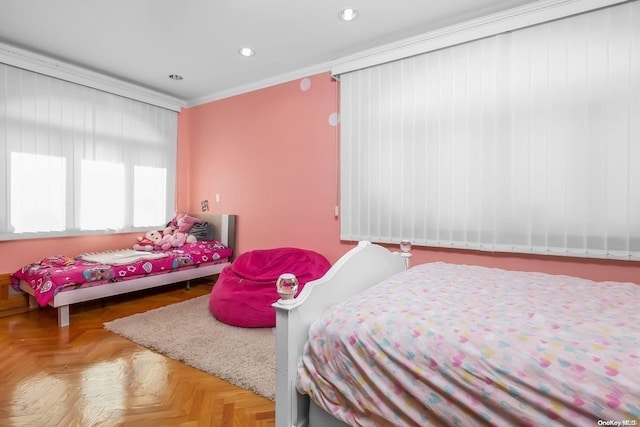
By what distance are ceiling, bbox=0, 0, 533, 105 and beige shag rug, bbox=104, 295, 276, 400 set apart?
254cm

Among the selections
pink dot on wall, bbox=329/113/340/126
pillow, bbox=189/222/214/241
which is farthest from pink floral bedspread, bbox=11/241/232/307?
pink dot on wall, bbox=329/113/340/126

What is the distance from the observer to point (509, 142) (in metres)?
2.53

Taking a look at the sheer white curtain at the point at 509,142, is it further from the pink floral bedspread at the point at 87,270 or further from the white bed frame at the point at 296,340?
the pink floral bedspread at the point at 87,270

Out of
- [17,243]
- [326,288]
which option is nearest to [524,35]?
[326,288]

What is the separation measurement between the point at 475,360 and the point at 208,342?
205 centimetres

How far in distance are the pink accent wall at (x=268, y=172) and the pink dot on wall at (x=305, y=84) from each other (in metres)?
0.01

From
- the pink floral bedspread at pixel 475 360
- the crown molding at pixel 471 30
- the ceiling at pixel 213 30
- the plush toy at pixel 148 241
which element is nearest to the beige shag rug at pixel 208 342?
the pink floral bedspread at pixel 475 360

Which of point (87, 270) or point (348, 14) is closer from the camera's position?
point (348, 14)

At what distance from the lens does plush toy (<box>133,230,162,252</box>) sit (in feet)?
13.3

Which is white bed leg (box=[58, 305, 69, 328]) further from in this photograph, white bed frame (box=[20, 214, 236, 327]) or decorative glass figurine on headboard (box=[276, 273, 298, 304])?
decorative glass figurine on headboard (box=[276, 273, 298, 304])

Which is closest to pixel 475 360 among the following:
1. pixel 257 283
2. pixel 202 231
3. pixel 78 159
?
pixel 257 283

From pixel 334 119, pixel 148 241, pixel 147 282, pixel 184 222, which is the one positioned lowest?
pixel 147 282

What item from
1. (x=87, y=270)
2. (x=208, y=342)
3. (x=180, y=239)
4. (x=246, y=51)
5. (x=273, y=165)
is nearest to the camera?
(x=208, y=342)

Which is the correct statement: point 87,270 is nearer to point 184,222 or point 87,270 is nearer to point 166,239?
point 166,239
